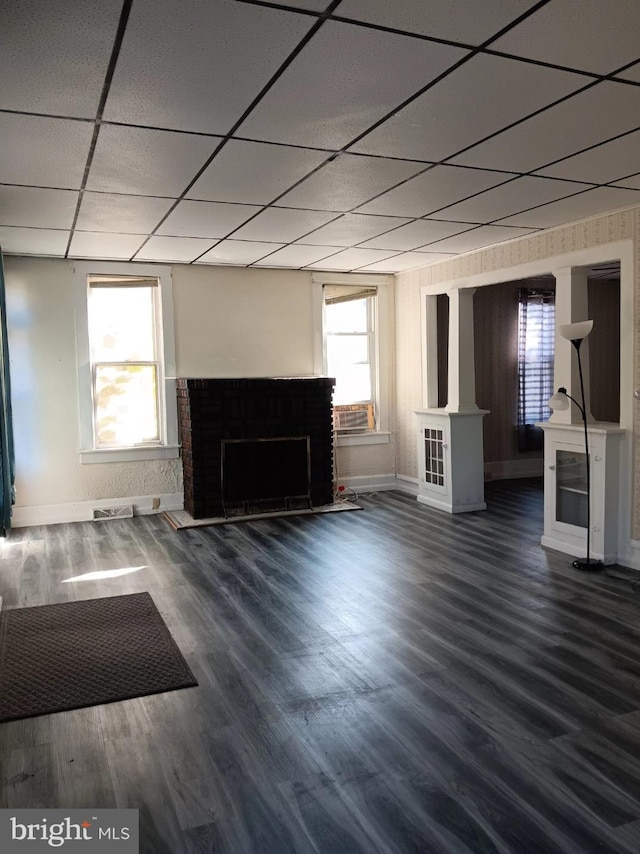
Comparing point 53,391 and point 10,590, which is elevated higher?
point 53,391

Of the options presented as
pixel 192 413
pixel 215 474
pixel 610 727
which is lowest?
pixel 610 727

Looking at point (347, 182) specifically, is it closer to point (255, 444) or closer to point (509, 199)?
point (509, 199)

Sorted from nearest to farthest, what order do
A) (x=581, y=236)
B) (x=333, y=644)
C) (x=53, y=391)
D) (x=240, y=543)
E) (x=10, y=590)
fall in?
(x=333, y=644) → (x=10, y=590) → (x=581, y=236) → (x=240, y=543) → (x=53, y=391)

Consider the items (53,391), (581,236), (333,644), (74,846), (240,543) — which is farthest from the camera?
(53,391)

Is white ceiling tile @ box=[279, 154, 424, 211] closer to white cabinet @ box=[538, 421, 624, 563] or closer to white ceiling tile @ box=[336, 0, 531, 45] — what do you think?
white ceiling tile @ box=[336, 0, 531, 45]

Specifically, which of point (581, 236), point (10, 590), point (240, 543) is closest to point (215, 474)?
point (240, 543)

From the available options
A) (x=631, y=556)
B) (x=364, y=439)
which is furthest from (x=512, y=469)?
(x=631, y=556)

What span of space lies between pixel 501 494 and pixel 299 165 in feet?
16.0

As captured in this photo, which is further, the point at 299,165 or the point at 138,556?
the point at 138,556

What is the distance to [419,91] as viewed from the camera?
265cm

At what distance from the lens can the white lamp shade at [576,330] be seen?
4.60 metres

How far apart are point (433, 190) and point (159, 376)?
12.3 ft

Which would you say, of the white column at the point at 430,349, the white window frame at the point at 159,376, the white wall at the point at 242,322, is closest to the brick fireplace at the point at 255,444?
the white window frame at the point at 159,376

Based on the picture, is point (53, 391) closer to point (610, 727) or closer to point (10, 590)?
point (10, 590)
